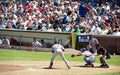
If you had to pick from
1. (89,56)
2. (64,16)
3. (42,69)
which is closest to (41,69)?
(42,69)

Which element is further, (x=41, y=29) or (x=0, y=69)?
(x=41, y=29)

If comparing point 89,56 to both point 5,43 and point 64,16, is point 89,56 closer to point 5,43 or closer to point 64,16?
point 64,16

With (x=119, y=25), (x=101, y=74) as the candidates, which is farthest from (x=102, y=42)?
(x=101, y=74)

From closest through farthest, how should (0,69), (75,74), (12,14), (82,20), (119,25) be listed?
(75,74), (0,69), (119,25), (82,20), (12,14)

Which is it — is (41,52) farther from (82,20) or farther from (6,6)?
(6,6)

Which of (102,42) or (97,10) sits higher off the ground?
(97,10)

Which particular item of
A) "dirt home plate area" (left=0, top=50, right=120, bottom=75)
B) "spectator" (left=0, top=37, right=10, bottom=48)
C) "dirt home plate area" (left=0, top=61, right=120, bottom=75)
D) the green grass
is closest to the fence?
"spectator" (left=0, top=37, right=10, bottom=48)

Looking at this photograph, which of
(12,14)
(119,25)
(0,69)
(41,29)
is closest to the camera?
(0,69)

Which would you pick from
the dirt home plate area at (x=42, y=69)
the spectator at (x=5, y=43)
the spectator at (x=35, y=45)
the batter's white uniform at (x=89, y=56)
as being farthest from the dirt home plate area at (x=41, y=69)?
the spectator at (x=5, y=43)
